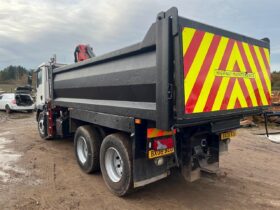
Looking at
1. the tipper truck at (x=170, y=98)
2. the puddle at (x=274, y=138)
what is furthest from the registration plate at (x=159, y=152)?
the puddle at (x=274, y=138)

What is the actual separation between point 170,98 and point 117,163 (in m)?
1.76

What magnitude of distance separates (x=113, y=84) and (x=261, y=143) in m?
5.70

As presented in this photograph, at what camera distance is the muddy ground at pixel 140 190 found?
11.5 feet

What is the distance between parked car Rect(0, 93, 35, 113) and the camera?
16.4 meters

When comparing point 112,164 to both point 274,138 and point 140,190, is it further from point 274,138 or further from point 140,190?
point 274,138

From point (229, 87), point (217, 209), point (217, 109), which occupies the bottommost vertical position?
point (217, 209)

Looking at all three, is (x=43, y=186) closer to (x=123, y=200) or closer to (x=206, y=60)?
(x=123, y=200)

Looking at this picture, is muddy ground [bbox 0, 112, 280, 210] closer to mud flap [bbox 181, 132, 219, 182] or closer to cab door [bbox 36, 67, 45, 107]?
mud flap [bbox 181, 132, 219, 182]

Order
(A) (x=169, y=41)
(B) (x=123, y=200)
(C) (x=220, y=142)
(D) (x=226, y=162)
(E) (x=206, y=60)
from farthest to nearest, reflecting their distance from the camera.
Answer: (D) (x=226, y=162) → (C) (x=220, y=142) → (B) (x=123, y=200) → (E) (x=206, y=60) → (A) (x=169, y=41)

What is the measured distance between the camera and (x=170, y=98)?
2674 mm

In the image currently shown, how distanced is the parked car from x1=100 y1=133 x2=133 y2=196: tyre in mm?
14445

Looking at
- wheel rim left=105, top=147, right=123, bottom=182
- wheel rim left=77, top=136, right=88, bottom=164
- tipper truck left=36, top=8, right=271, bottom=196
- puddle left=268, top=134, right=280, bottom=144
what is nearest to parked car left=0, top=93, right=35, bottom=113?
wheel rim left=77, top=136, right=88, bottom=164

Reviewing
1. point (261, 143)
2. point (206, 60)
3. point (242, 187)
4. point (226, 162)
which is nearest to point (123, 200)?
point (242, 187)

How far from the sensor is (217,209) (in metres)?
3.34
